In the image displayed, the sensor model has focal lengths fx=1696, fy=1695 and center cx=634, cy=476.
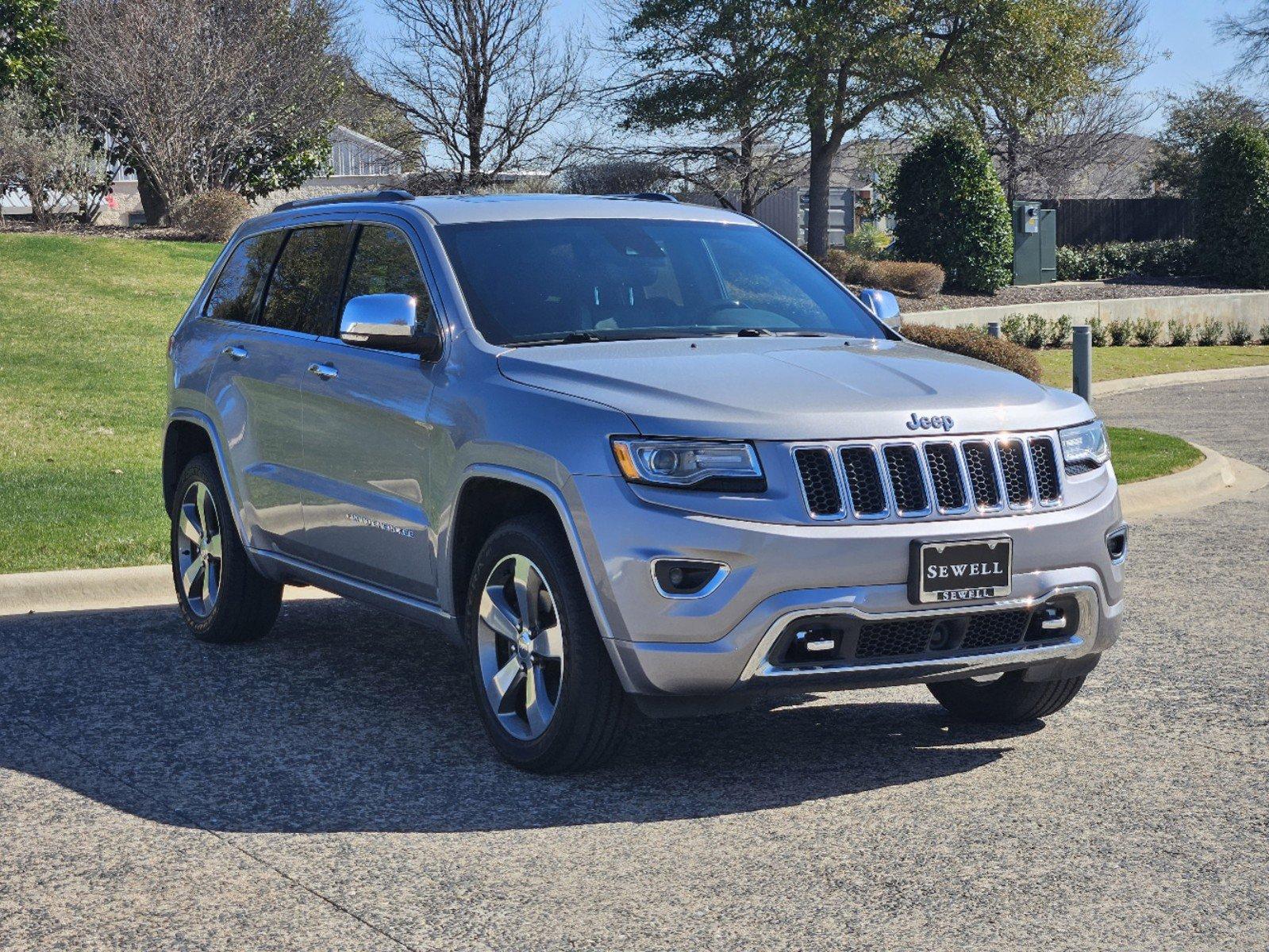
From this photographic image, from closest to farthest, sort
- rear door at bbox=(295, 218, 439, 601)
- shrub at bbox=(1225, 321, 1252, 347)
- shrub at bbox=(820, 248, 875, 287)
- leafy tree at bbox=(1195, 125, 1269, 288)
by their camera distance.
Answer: rear door at bbox=(295, 218, 439, 601), shrub at bbox=(1225, 321, 1252, 347), shrub at bbox=(820, 248, 875, 287), leafy tree at bbox=(1195, 125, 1269, 288)

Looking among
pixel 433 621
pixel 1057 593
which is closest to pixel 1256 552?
pixel 1057 593

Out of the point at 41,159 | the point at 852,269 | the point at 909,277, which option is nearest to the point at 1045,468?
the point at 909,277

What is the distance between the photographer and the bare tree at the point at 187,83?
34.0m

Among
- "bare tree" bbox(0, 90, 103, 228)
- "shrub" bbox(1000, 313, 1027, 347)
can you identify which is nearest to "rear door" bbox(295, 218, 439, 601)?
"shrub" bbox(1000, 313, 1027, 347)

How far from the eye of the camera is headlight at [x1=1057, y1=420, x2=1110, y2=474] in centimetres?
563

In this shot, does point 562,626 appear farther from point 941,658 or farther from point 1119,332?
point 1119,332

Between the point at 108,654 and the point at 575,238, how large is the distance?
2907 mm

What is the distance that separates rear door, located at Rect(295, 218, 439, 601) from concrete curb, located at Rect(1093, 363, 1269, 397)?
15787mm

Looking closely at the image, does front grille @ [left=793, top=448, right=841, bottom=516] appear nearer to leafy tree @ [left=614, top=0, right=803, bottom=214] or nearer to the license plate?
the license plate

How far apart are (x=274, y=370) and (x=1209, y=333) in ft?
84.2

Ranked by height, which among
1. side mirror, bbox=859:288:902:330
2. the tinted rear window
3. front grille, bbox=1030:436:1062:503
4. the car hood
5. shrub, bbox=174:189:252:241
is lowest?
front grille, bbox=1030:436:1062:503

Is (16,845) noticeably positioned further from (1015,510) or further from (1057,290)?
(1057,290)

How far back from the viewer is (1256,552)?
9.95 meters

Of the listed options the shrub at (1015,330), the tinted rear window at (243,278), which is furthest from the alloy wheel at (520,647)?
the shrub at (1015,330)
